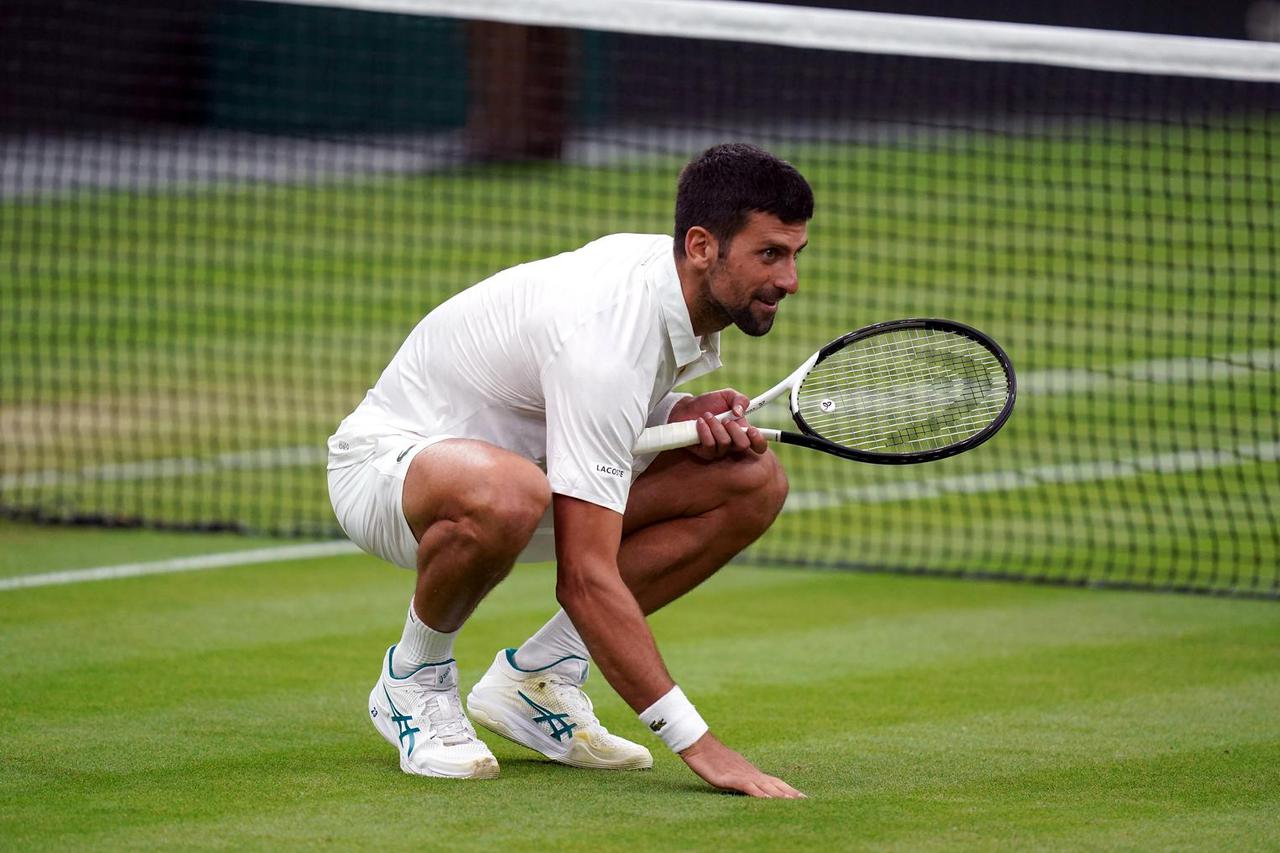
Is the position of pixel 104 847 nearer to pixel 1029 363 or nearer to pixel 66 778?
pixel 66 778

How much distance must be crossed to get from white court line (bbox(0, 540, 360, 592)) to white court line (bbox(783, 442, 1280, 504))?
2.18m

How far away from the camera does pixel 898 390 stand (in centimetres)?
508

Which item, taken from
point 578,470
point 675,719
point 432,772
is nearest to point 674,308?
point 578,470

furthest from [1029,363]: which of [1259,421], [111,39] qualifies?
[111,39]

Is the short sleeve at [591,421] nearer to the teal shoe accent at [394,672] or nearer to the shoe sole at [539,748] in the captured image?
the teal shoe accent at [394,672]

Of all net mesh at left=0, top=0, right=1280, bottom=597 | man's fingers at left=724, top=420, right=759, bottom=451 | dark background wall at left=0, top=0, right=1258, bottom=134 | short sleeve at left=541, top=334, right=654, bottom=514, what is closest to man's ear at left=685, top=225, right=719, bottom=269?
short sleeve at left=541, top=334, right=654, bottom=514

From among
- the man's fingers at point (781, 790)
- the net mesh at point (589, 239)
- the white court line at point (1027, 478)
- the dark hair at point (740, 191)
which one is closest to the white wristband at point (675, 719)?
the man's fingers at point (781, 790)

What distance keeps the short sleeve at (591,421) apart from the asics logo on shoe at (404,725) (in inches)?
30.7

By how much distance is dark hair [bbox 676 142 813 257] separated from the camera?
441 centimetres

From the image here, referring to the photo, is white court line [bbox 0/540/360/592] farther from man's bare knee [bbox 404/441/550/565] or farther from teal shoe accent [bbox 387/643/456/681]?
man's bare knee [bbox 404/441/550/565]

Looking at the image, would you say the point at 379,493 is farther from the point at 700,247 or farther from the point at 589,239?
the point at 589,239

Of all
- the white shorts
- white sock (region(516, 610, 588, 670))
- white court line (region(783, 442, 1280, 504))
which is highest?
the white shorts

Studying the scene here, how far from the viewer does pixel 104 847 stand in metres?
4.05

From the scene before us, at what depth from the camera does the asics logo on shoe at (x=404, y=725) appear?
15.5 ft
